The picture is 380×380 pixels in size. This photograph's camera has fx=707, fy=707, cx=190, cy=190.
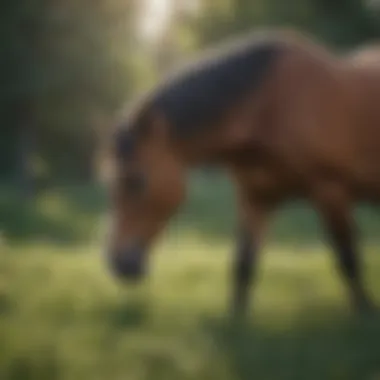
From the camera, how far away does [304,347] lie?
42.1 inches

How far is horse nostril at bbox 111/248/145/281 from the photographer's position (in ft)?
3.56

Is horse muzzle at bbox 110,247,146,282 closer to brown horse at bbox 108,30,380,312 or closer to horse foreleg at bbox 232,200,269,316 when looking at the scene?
brown horse at bbox 108,30,380,312

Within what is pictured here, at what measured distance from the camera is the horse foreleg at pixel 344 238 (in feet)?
3.56

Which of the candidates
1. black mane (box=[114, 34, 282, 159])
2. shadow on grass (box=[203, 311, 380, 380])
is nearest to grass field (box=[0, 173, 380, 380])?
shadow on grass (box=[203, 311, 380, 380])

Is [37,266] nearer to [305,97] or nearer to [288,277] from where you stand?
[288,277]

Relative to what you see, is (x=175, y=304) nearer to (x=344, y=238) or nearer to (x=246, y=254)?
(x=246, y=254)

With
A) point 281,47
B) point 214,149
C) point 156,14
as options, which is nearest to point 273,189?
point 214,149

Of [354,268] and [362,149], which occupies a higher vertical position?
[362,149]

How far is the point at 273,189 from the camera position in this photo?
1.12m

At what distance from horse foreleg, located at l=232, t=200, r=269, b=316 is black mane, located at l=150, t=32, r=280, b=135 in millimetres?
171

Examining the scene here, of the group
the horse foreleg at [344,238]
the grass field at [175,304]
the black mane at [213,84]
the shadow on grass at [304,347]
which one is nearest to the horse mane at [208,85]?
the black mane at [213,84]

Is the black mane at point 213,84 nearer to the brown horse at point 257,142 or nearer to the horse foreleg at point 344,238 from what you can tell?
the brown horse at point 257,142

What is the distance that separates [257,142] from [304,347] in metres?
0.33

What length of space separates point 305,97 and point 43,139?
422 millimetres
